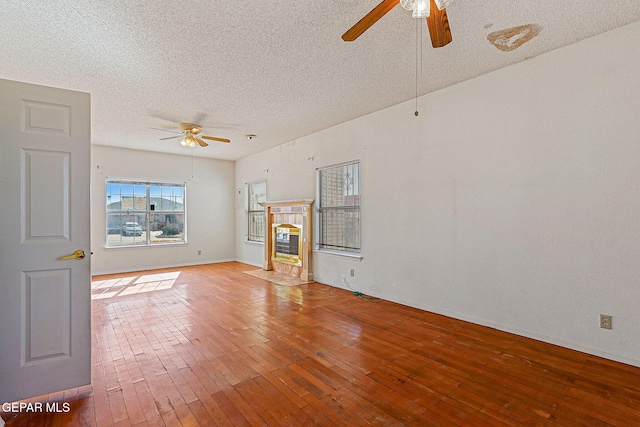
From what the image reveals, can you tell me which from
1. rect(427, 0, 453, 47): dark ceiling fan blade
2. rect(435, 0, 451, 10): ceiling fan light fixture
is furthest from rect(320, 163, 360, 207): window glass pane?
rect(435, 0, 451, 10): ceiling fan light fixture

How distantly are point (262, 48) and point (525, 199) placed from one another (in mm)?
2903

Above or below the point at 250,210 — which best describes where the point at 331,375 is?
below

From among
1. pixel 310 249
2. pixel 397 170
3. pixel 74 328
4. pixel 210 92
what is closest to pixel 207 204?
pixel 310 249

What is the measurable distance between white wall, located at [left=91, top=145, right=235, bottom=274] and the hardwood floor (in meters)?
3.29

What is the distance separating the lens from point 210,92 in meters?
3.76

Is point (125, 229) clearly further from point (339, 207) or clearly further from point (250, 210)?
point (339, 207)

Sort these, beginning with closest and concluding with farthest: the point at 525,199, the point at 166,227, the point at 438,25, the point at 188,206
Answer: the point at 438,25
the point at 525,199
the point at 166,227
the point at 188,206

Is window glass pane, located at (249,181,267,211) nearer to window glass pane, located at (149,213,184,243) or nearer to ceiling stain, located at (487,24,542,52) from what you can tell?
window glass pane, located at (149,213,184,243)

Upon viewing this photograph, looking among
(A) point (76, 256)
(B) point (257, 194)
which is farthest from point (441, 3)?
(B) point (257, 194)

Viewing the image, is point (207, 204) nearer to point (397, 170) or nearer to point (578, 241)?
point (397, 170)

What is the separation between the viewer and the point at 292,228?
605cm

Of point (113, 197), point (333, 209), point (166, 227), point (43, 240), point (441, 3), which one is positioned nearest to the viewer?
point (441, 3)

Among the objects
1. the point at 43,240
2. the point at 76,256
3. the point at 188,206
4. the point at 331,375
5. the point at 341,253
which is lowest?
the point at 331,375

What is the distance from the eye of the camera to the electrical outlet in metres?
2.57
